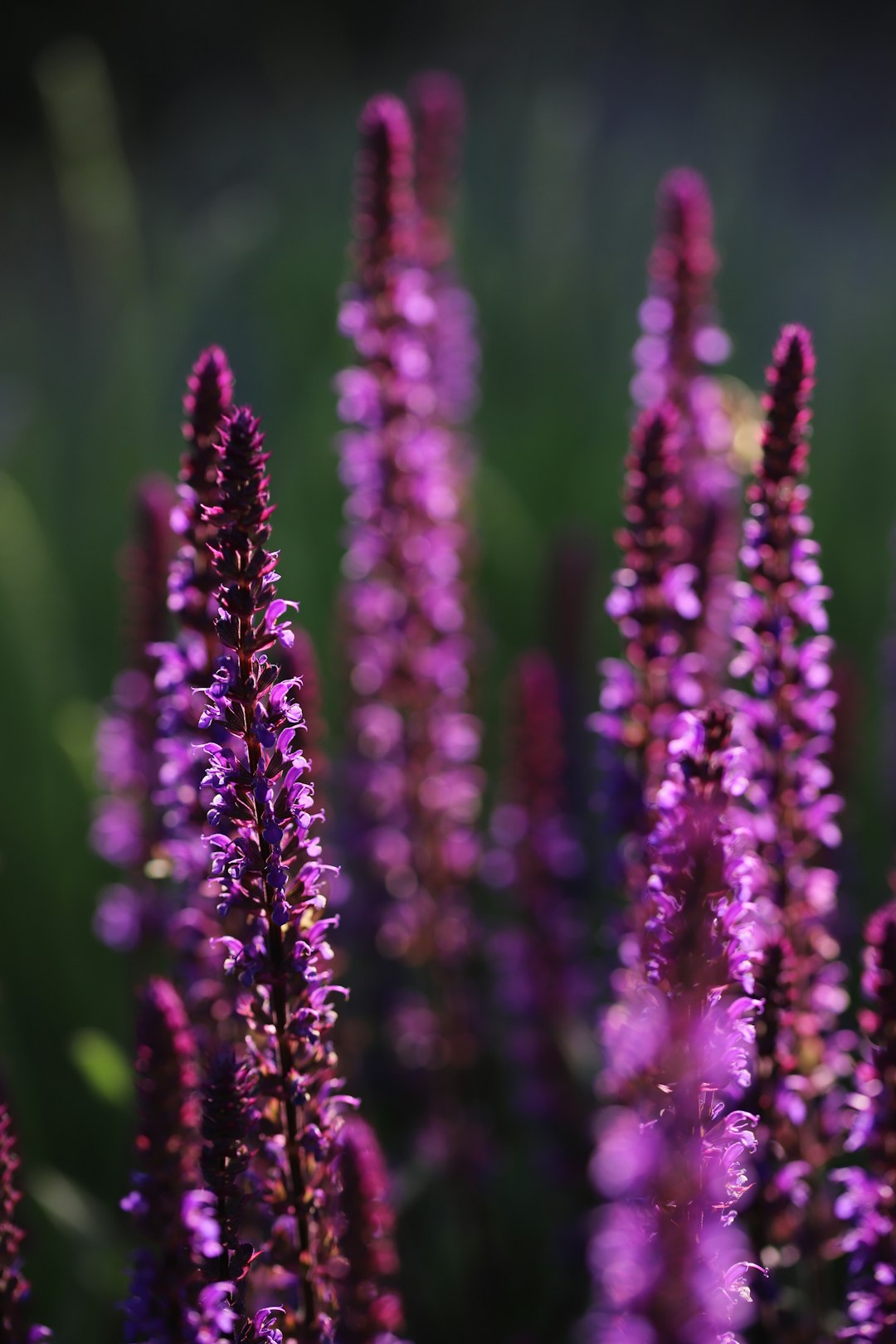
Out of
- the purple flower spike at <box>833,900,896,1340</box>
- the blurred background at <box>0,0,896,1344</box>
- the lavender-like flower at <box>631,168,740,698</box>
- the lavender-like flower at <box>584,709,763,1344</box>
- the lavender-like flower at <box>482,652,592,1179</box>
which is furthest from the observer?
the blurred background at <box>0,0,896,1344</box>

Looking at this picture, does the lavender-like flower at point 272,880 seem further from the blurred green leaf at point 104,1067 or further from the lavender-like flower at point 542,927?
the lavender-like flower at point 542,927

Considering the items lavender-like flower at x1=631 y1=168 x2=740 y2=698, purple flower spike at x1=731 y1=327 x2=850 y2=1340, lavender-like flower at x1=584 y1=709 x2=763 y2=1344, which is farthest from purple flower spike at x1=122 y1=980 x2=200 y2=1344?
lavender-like flower at x1=631 y1=168 x2=740 y2=698

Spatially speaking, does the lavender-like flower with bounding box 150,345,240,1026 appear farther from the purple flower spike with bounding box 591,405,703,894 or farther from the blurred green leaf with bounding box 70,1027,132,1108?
the purple flower spike with bounding box 591,405,703,894

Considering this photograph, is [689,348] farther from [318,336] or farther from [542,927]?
[318,336]

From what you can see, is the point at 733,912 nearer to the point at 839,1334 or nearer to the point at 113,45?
the point at 839,1334

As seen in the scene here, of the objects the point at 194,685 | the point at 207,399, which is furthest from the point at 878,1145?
the point at 207,399

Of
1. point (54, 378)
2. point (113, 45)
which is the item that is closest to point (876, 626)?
point (54, 378)

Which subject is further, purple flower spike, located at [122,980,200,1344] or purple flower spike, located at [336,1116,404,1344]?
purple flower spike, located at [336,1116,404,1344]
